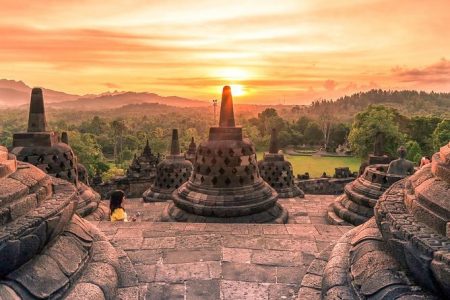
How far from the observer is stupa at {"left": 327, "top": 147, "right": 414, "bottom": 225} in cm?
838

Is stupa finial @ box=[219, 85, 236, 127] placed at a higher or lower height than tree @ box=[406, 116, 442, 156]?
higher

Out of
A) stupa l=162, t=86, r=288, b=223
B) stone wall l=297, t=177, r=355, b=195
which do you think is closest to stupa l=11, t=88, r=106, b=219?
A: stupa l=162, t=86, r=288, b=223

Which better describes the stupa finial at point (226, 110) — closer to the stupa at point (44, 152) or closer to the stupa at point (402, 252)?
the stupa at point (44, 152)

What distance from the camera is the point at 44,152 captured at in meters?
7.86

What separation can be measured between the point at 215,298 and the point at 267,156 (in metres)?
12.0

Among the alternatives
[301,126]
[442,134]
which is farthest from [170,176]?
[301,126]

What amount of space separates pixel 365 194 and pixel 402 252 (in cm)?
643

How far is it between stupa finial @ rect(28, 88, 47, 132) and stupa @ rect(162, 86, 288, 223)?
130 inches

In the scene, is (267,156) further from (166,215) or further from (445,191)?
(445,191)

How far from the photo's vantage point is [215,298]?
3506mm

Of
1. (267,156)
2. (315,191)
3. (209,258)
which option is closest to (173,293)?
(209,258)

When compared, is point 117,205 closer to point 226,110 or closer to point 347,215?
point 226,110

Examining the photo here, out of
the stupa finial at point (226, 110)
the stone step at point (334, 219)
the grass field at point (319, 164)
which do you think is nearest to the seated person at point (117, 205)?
the stupa finial at point (226, 110)

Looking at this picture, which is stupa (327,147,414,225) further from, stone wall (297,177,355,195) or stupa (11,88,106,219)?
stone wall (297,177,355,195)
